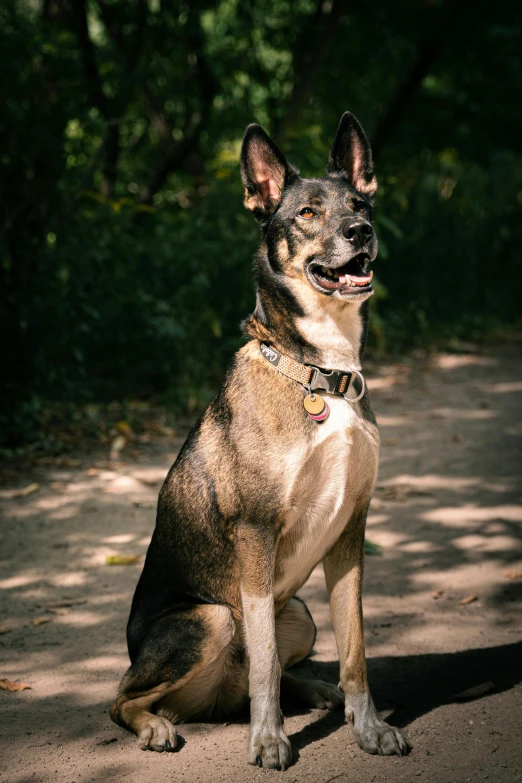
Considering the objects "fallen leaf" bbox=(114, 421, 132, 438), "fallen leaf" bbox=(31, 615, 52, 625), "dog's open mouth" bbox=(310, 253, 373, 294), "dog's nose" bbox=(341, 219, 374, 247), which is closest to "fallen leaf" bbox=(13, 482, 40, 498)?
"fallen leaf" bbox=(114, 421, 132, 438)

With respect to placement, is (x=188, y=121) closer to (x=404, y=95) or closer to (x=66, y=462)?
(x=404, y=95)

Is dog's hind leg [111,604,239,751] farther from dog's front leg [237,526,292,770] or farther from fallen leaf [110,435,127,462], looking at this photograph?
fallen leaf [110,435,127,462]

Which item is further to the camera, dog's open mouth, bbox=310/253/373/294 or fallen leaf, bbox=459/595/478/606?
fallen leaf, bbox=459/595/478/606

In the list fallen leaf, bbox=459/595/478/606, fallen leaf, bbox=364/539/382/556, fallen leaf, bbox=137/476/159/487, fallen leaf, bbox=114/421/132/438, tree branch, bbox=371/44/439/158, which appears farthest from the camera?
tree branch, bbox=371/44/439/158

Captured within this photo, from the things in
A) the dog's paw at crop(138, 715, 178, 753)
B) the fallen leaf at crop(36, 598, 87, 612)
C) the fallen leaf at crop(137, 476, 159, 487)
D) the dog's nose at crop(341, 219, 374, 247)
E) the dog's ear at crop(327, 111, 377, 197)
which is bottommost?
the fallen leaf at crop(36, 598, 87, 612)

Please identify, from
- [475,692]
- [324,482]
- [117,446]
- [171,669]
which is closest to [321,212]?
[324,482]

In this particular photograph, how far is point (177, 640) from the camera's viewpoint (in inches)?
125

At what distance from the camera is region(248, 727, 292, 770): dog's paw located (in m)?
3.06

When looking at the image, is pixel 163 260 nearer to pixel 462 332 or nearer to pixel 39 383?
pixel 39 383

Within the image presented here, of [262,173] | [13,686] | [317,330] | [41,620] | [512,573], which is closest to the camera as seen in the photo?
[317,330]

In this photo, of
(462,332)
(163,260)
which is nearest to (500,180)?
(462,332)

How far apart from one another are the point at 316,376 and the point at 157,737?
1.47 meters

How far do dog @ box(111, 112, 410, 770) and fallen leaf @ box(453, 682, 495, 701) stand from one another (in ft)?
1.62

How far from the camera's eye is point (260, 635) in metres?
3.11
